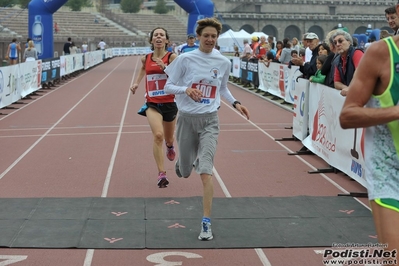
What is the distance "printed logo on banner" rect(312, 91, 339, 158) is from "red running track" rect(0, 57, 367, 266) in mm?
292

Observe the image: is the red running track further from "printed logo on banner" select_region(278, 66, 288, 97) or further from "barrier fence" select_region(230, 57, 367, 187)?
"printed logo on banner" select_region(278, 66, 288, 97)

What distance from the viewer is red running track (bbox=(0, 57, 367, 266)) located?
20.8ft

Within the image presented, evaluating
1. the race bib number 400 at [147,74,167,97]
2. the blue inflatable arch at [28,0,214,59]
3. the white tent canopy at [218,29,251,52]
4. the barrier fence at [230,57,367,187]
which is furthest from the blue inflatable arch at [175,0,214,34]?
the race bib number 400 at [147,74,167,97]

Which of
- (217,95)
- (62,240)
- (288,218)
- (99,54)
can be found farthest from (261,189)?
(99,54)

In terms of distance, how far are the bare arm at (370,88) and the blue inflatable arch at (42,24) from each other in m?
33.0

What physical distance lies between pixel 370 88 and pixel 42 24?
33420 mm

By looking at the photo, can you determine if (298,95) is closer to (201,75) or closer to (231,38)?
(201,75)

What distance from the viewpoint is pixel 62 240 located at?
22.3ft

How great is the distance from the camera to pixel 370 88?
3803 mm

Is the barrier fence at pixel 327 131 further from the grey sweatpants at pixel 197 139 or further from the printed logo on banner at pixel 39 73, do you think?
the printed logo on banner at pixel 39 73

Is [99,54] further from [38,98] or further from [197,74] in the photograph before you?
[197,74]

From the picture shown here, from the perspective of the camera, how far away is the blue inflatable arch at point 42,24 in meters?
35.6

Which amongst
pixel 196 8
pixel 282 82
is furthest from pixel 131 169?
pixel 196 8

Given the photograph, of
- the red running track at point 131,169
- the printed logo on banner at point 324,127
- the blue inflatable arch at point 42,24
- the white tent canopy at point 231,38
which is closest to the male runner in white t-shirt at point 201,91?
the red running track at point 131,169
